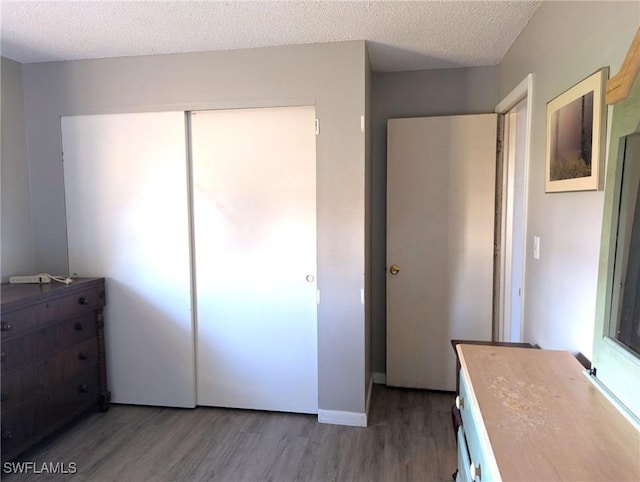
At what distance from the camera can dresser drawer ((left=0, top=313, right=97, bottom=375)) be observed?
6.61ft

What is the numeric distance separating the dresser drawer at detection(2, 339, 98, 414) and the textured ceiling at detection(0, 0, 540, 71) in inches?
73.7

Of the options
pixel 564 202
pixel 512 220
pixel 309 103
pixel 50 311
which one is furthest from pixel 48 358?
pixel 512 220

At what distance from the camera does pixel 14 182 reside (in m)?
2.59

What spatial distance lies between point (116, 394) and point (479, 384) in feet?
8.43

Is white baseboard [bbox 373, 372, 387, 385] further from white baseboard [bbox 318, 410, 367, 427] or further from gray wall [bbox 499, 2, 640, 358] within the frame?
gray wall [bbox 499, 2, 640, 358]

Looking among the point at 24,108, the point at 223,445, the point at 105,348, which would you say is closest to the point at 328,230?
the point at 223,445

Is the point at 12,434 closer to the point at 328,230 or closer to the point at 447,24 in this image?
the point at 328,230

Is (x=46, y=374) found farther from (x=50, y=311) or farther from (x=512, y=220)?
(x=512, y=220)

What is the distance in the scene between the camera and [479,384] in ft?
4.12

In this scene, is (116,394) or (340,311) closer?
(340,311)

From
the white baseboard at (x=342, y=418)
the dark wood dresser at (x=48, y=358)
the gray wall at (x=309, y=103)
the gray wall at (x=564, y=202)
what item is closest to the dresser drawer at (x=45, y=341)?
the dark wood dresser at (x=48, y=358)

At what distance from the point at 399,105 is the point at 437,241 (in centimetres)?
107

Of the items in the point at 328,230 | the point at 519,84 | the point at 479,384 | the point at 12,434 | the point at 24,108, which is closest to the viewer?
the point at 479,384

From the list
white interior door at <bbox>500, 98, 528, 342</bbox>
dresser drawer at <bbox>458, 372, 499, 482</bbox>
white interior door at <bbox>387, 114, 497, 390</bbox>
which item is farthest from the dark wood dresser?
white interior door at <bbox>500, 98, 528, 342</bbox>
